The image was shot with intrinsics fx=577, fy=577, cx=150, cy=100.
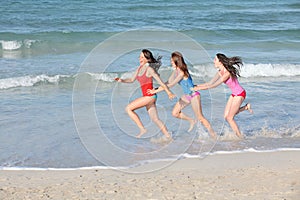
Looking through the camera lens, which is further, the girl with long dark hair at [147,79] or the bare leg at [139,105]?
the bare leg at [139,105]

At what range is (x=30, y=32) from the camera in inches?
867

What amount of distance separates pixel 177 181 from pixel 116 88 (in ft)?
20.0

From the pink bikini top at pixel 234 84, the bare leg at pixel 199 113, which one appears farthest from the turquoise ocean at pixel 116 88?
the pink bikini top at pixel 234 84

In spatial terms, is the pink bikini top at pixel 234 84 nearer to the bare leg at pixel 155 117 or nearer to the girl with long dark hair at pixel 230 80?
the girl with long dark hair at pixel 230 80

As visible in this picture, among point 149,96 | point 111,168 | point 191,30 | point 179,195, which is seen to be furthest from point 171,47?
point 179,195

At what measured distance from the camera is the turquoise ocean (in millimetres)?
7883

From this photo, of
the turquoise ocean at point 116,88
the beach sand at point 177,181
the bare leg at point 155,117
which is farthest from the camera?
the bare leg at point 155,117

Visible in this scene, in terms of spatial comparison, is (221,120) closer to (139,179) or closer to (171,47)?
(139,179)

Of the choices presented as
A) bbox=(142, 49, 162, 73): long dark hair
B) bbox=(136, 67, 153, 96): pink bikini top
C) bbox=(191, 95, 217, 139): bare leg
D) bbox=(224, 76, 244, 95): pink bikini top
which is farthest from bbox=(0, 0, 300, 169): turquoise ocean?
bbox=(142, 49, 162, 73): long dark hair

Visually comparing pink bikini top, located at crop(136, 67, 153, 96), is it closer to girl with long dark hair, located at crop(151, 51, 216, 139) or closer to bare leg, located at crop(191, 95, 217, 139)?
girl with long dark hair, located at crop(151, 51, 216, 139)

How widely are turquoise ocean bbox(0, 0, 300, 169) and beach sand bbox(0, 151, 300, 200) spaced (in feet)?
1.29

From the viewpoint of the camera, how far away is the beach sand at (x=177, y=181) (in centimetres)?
585

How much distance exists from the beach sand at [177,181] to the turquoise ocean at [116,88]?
0.39 meters

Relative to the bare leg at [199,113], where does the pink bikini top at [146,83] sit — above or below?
above
